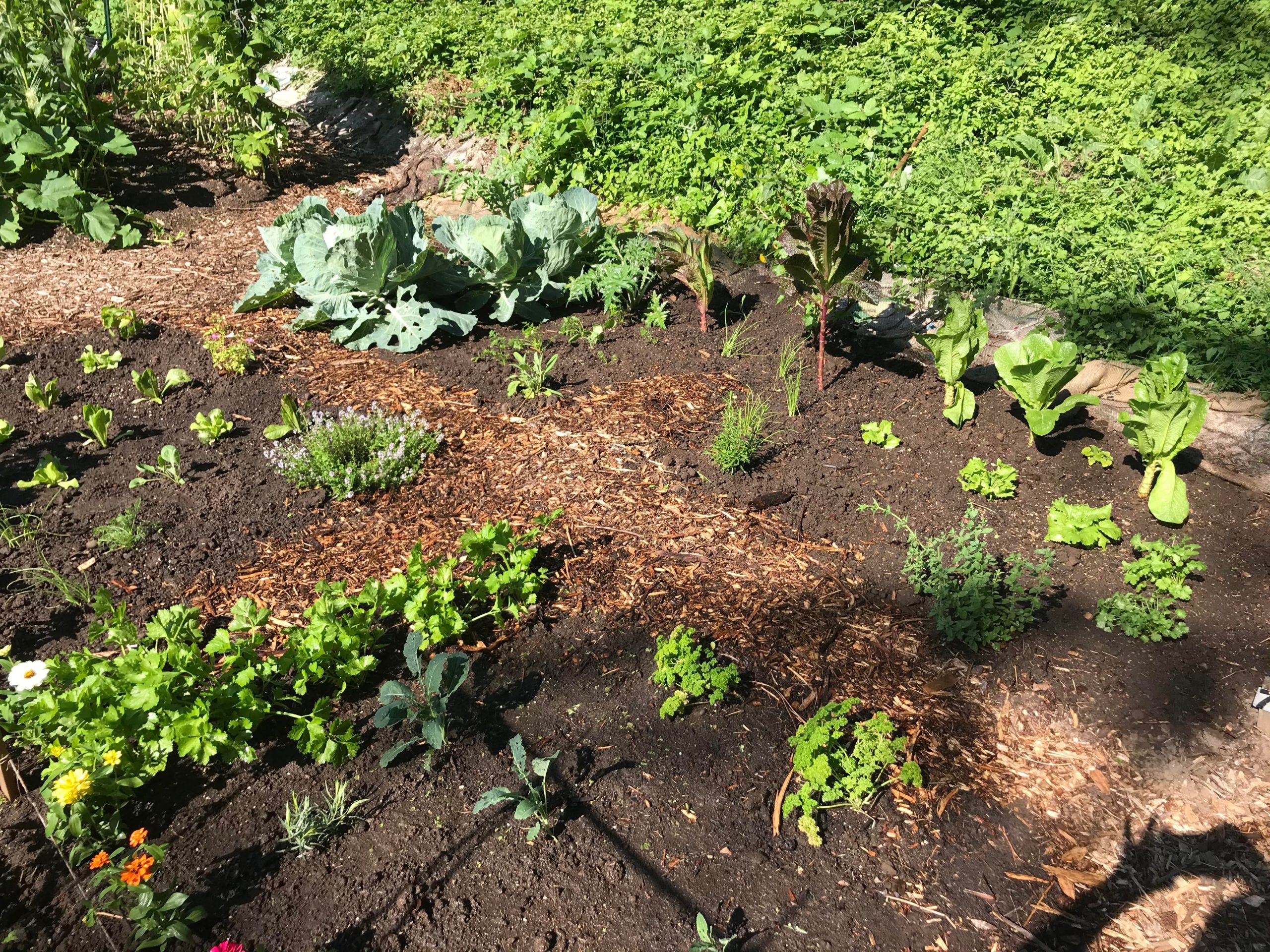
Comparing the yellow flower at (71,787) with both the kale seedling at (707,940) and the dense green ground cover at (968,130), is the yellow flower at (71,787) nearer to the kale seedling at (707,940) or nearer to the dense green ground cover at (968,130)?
the kale seedling at (707,940)

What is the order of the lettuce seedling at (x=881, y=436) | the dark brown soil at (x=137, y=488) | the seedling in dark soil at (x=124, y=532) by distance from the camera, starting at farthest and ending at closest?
the lettuce seedling at (x=881, y=436)
the seedling in dark soil at (x=124, y=532)
the dark brown soil at (x=137, y=488)

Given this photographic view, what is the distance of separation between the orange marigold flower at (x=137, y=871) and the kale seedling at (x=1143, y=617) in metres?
2.94

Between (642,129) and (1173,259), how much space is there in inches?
130

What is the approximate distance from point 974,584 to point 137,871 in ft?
8.52

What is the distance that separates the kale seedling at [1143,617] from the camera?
2.96m

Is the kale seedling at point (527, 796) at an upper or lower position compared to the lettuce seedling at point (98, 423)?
lower

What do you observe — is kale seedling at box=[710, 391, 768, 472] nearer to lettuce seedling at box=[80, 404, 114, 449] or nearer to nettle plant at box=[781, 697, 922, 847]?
nettle plant at box=[781, 697, 922, 847]

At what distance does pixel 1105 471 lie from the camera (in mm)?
3652

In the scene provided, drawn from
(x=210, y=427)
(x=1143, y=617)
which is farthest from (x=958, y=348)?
(x=210, y=427)

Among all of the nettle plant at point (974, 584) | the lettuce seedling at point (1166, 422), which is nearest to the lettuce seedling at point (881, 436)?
the nettle plant at point (974, 584)

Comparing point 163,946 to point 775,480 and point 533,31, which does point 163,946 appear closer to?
point 775,480

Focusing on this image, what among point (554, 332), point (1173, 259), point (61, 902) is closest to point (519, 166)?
point (554, 332)

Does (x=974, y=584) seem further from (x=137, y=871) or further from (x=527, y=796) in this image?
(x=137, y=871)

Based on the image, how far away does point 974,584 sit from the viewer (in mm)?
3020
